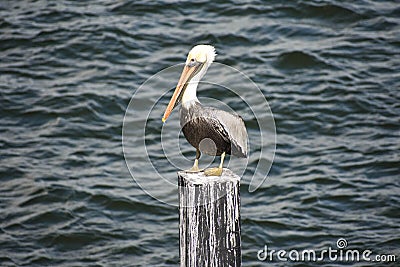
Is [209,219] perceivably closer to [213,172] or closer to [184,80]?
[213,172]

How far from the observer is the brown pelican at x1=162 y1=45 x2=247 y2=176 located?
13.7 ft

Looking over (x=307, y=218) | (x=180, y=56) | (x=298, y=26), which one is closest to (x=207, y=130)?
(x=307, y=218)

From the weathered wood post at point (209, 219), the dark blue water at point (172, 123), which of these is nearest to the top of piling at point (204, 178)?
the weathered wood post at point (209, 219)

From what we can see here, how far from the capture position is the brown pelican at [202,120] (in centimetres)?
416

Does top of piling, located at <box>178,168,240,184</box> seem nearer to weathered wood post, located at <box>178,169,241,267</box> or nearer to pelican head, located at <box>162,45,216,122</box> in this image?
weathered wood post, located at <box>178,169,241,267</box>

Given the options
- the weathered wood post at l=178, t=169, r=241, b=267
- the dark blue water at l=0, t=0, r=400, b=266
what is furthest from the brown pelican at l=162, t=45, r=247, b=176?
the dark blue water at l=0, t=0, r=400, b=266

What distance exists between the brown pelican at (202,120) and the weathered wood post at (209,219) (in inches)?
7.6

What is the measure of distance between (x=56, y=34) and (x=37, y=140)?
234 centimetres

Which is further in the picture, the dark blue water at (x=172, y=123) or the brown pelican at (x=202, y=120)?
the dark blue water at (x=172, y=123)

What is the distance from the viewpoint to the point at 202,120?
163 inches

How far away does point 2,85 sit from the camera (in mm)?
9953

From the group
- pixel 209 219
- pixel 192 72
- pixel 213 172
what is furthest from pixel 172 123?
pixel 209 219

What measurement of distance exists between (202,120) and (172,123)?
5024 millimetres

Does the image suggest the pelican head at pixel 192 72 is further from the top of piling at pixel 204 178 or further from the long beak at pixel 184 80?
the top of piling at pixel 204 178
